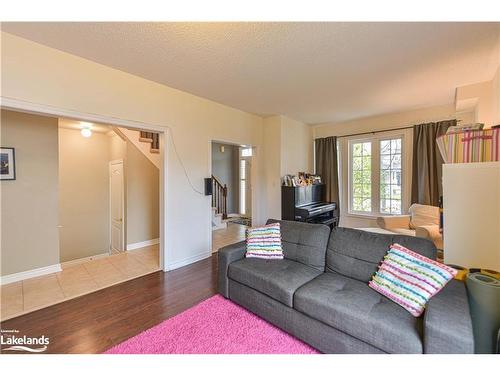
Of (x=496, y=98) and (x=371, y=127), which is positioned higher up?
(x=371, y=127)

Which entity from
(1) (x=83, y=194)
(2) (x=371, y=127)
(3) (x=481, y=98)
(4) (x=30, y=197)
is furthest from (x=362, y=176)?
(1) (x=83, y=194)

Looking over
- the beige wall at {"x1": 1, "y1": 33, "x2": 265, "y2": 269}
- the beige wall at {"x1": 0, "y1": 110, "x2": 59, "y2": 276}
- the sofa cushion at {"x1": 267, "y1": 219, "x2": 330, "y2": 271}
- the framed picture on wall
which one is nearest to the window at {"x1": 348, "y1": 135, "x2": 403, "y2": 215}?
the beige wall at {"x1": 1, "y1": 33, "x2": 265, "y2": 269}

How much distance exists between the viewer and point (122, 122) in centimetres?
277

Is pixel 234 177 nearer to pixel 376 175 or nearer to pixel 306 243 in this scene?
pixel 376 175

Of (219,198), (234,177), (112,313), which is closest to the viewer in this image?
(112,313)

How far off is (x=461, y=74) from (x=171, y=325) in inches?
172

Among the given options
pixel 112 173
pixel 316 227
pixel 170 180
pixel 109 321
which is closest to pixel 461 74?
pixel 316 227

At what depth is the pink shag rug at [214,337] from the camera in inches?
65.0

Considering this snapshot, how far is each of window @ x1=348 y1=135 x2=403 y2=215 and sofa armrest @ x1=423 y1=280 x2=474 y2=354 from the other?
Result: 11.9 ft

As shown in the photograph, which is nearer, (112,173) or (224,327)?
(224,327)

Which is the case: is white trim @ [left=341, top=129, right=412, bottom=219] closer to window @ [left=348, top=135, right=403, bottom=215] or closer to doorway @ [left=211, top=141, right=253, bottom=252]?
window @ [left=348, top=135, right=403, bottom=215]

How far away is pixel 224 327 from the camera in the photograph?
6.25 feet

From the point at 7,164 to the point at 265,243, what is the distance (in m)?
3.39

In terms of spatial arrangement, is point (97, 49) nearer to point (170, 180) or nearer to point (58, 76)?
point (58, 76)
